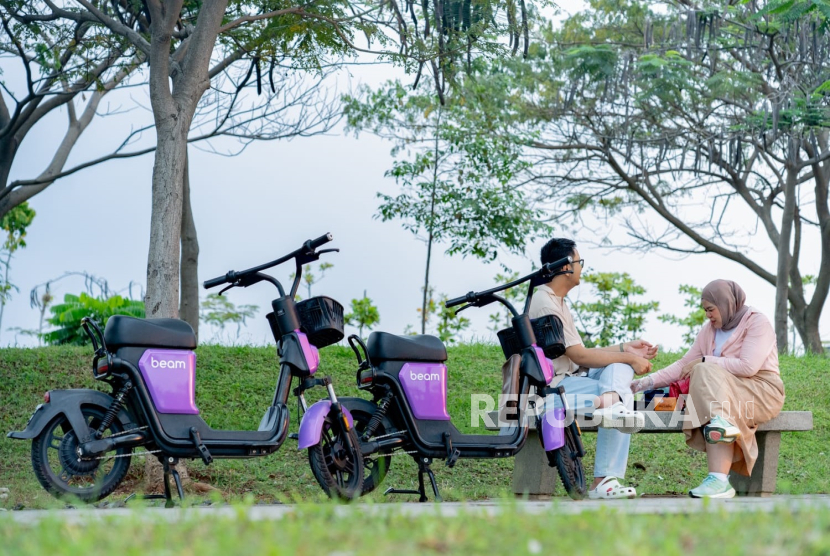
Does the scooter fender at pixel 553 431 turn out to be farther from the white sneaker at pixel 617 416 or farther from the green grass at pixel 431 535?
the green grass at pixel 431 535

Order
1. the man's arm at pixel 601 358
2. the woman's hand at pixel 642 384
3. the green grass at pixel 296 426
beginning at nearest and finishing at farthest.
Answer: the man's arm at pixel 601 358 → the woman's hand at pixel 642 384 → the green grass at pixel 296 426

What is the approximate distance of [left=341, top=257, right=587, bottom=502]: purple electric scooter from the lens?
206 inches

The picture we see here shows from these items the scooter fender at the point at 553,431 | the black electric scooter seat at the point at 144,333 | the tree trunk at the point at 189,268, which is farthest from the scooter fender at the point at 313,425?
the tree trunk at the point at 189,268

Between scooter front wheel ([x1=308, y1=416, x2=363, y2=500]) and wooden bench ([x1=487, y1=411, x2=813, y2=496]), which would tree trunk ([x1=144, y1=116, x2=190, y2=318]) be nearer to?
scooter front wheel ([x1=308, y1=416, x2=363, y2=500])

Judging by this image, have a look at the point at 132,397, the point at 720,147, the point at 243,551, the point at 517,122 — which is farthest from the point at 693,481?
the point at 517,122

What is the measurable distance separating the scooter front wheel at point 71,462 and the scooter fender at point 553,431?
227 centimetres

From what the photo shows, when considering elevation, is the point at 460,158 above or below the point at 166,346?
above

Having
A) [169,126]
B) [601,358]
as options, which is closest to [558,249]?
[601,358]

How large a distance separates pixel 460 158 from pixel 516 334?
25.4 feet

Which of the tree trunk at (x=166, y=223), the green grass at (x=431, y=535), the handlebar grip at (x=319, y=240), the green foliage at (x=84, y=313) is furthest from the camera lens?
the green foliage at (x=84, y=313)

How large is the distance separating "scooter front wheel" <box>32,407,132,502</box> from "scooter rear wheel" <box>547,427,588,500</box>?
2366 millimetres

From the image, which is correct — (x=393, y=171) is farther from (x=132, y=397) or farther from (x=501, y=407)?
(x=132, y=397)

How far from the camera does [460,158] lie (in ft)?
42.9

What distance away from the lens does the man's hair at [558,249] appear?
5.89 metres
